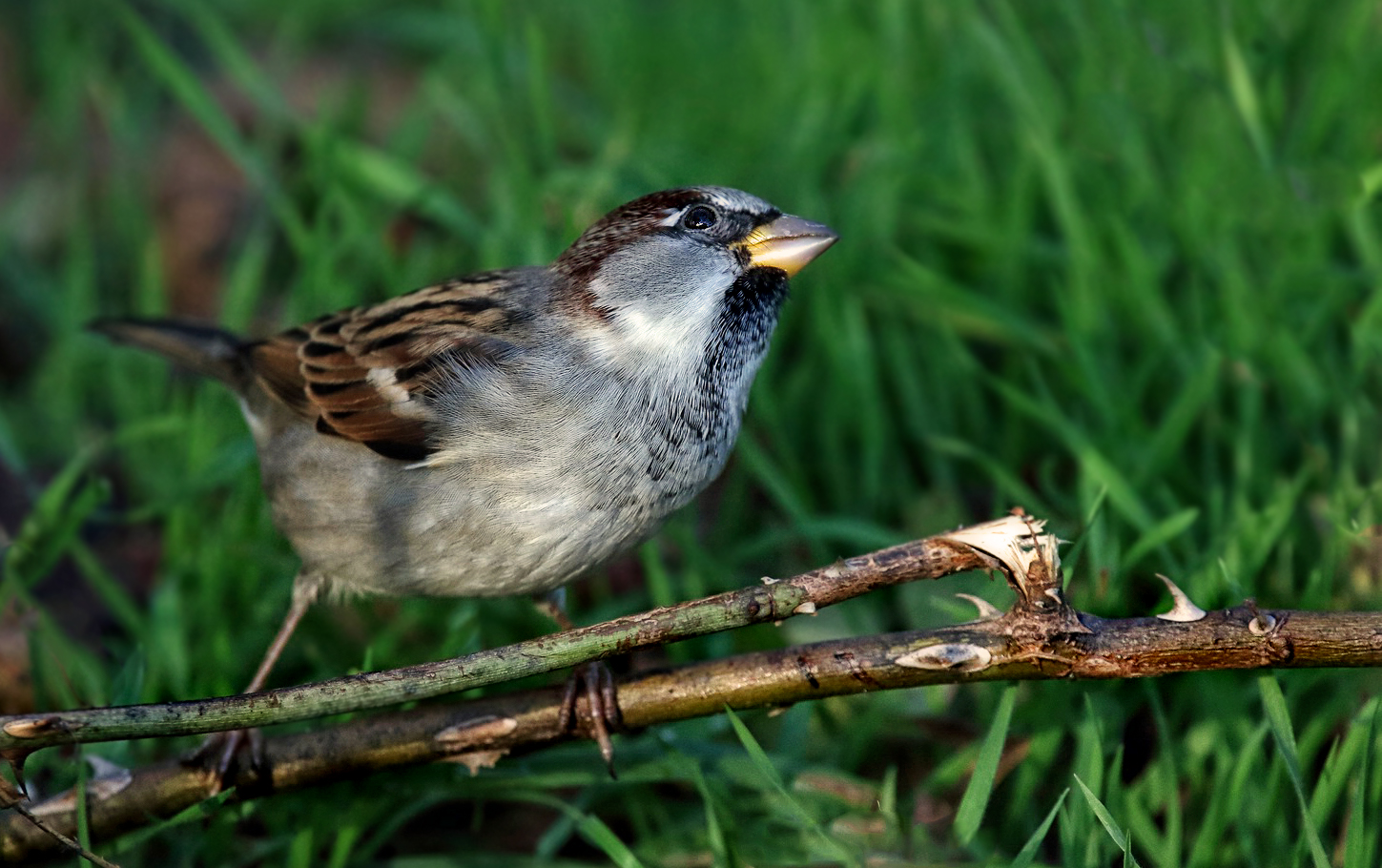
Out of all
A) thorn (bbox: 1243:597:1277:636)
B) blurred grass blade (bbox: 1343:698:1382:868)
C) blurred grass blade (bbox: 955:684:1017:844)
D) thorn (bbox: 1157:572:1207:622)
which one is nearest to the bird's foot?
blurred grass blade (bbox: 955:684:1017:844)

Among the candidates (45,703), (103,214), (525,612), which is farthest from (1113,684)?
(103,214)

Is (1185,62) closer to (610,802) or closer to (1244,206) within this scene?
(1244,206)

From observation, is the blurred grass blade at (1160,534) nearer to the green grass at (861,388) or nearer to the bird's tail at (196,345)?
the green grass at (861,388)

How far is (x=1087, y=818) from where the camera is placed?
8.21 feet

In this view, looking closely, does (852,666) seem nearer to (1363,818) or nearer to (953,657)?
(953,657)

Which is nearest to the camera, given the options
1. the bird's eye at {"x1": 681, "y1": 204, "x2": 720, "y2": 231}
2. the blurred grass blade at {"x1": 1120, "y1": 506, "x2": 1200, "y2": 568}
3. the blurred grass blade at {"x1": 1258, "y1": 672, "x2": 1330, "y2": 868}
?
the blurred grass blade at {"x1": 1258, "y1": 672, "x2": 1330, "y2": 868}

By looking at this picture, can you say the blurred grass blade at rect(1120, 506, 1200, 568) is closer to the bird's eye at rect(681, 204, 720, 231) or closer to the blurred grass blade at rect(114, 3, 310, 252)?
the bird's eye at rect(681, 204, 720, 231)

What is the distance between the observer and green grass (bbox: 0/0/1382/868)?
2.81m

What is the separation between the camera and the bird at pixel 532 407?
277 cm

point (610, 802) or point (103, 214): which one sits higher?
point (103, 214)

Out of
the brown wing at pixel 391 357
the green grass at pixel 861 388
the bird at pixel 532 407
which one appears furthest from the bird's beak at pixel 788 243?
the green grass at pixel 861 388

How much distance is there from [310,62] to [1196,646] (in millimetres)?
4835

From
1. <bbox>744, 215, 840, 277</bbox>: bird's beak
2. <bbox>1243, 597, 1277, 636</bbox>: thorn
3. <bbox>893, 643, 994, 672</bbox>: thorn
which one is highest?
<bbox>744, 215, 840, 277</bbox>: bird's beak

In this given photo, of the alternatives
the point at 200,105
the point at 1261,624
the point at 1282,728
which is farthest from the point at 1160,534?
the point at 200,105
